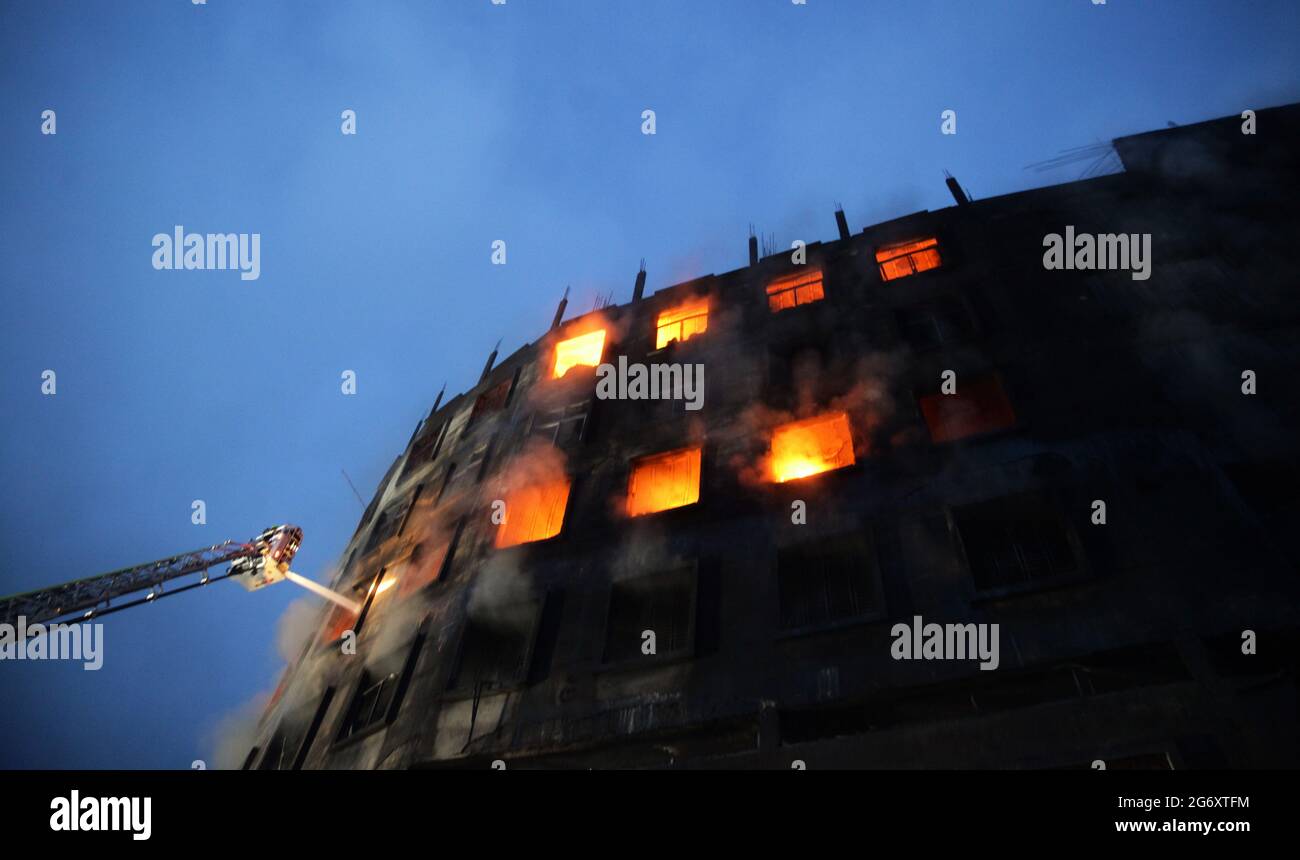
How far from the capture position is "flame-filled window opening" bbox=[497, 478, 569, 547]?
18.1 meters

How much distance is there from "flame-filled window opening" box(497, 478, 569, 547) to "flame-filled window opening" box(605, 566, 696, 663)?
123 inches

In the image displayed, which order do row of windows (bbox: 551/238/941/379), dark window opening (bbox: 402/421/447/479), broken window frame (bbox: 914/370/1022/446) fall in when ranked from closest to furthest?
broken window frame (bbox: 914/370/1022/446)
row of windows (bbox: 551/238/941/379)
dark window opening (bbox: 402/421/447/479)

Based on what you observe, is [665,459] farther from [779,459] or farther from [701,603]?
[701,603]

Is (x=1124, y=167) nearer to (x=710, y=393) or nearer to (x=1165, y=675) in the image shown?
(x=710, y=393)

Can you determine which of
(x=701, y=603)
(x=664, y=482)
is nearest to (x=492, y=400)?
(x=664, y=482)

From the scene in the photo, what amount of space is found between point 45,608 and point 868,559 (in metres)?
26.4

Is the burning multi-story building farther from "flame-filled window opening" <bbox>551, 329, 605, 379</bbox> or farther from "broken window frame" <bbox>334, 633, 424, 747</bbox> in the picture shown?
"flame-filled window opening" <bbox>551, 329, 605, 379</bbox>

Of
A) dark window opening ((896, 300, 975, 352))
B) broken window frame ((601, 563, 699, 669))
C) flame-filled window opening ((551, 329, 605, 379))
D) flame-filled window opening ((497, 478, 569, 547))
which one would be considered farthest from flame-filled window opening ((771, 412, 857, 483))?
flame-filled window opening ((551, 329, 605, 379))

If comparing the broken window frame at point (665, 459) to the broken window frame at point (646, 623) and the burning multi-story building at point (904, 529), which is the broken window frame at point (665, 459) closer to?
the burning multi-story building at point (904, 529)

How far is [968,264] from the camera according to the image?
19484 millimetres

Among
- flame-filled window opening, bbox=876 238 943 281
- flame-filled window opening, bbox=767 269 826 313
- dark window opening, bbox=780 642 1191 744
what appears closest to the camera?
dark window opening, bbox=780 642 1191 744

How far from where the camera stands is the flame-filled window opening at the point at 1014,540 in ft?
41.2
